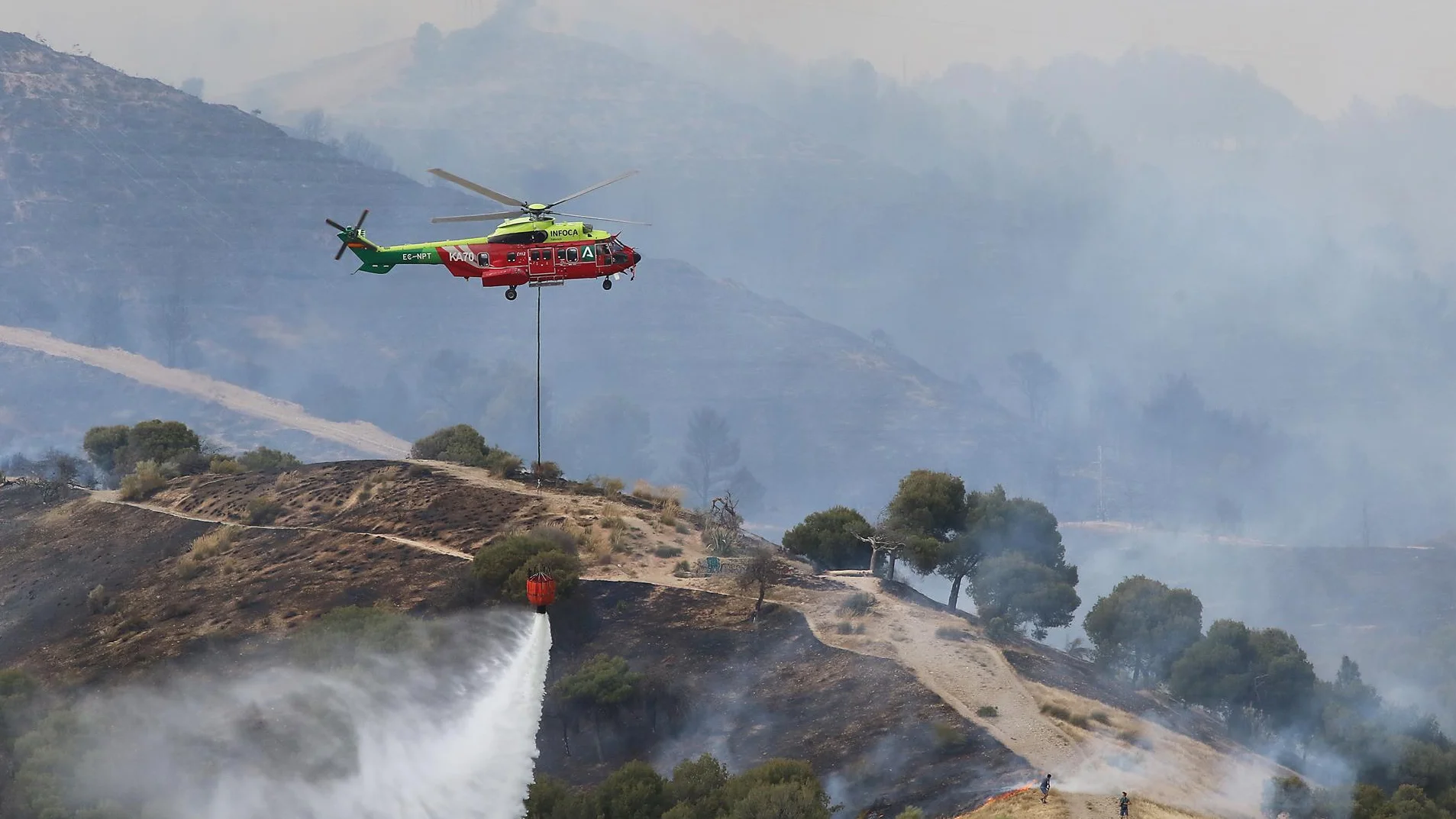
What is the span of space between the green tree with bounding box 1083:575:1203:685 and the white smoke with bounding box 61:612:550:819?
36.6 meters

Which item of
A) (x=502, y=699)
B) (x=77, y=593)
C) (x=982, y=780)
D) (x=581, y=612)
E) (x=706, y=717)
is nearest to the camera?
(x=982, y=780)

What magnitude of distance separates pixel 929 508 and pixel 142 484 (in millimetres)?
56889

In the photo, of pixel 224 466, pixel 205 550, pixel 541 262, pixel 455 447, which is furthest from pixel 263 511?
pixel 541 262

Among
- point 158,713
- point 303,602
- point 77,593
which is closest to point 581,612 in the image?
point 303,602

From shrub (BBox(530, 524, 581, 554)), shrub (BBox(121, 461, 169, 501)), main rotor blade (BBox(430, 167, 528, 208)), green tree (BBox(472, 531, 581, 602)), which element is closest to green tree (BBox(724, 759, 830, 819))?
green tree (BBox(472, 531, 581, 602))

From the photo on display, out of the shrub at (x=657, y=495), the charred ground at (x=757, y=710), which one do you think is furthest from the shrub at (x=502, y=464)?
the charred ground at (x=757, y=710)

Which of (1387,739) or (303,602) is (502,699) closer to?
(303,602)

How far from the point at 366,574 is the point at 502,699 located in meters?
23.1

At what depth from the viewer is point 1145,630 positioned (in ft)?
A: 299

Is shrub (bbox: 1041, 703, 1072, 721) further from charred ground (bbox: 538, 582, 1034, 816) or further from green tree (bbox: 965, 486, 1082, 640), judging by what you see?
green tree (bbox: 965, 486, 1082, 640)

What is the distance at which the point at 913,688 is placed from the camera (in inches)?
2822

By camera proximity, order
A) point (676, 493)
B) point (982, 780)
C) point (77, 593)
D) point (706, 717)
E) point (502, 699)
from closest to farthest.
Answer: point (982, 780) < point (502, 699) < point (706, 717) < point (77, 593) < point (676, 493)

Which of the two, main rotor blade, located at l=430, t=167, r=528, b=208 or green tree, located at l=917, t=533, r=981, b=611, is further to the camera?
green tree, located at l=917, t=533, r=981, b=611

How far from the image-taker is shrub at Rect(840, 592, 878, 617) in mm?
80812
